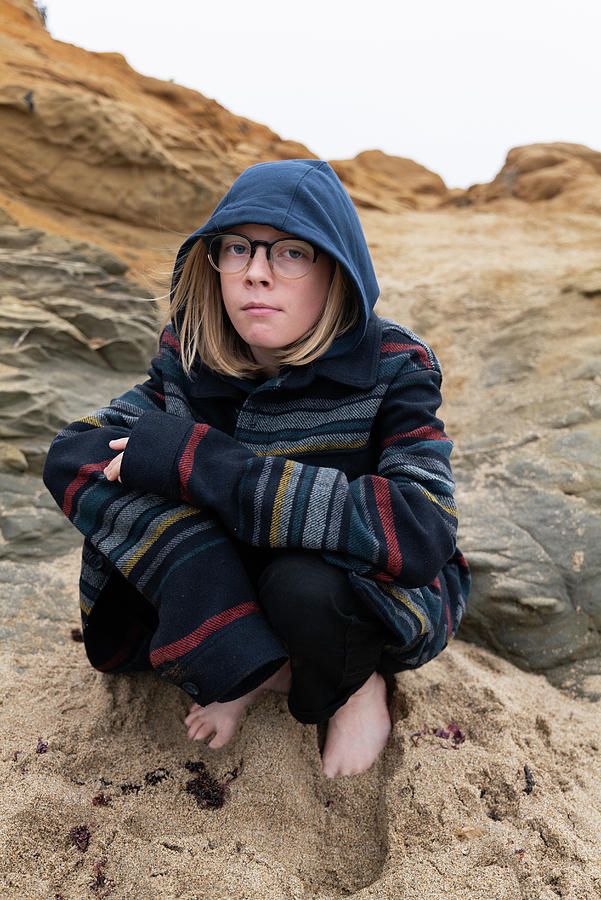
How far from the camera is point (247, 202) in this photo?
145cm

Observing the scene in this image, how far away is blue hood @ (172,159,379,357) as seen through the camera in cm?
142

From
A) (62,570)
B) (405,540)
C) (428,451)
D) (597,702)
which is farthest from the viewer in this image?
(62,570)

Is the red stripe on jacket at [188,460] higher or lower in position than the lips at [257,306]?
lower

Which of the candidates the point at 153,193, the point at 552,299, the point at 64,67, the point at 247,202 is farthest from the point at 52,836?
the point at 64,67

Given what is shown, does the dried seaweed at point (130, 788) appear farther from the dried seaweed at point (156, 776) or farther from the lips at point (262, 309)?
the lips at point (262, 309)

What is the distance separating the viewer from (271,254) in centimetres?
146

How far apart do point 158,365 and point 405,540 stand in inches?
32.3

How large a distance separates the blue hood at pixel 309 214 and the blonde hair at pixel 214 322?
0.04m

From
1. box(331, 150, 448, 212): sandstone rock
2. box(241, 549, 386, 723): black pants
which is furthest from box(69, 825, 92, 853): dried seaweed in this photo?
box(331, 150, 448, 212): sandstone rock

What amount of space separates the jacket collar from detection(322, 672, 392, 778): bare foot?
73 cm

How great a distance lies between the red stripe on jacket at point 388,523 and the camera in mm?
1263

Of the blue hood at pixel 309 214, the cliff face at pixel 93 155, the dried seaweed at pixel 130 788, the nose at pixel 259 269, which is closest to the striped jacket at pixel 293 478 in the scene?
the blue hood at pixel 309 214

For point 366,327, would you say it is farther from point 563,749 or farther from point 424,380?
point 563,749

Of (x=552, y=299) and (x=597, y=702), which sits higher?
(x=552, y=299)
